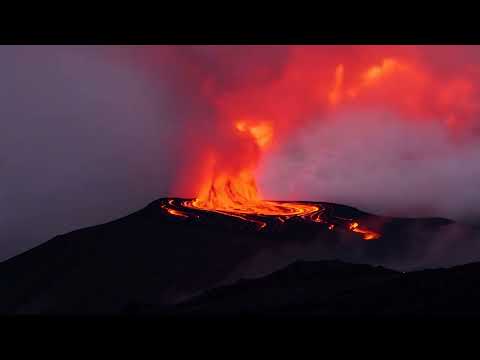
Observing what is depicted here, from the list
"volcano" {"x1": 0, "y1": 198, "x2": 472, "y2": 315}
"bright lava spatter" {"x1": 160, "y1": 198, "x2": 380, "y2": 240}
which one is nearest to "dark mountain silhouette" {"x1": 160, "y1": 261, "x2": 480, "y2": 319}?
"volcano" {"x1": 0, "y1": 198, "x2": 472, "y2": 315}

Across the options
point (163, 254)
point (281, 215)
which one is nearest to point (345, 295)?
point (163, 254)

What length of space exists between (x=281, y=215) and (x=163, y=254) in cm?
2459

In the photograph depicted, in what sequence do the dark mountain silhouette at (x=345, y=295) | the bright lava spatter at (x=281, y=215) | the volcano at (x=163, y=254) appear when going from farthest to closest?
the bright lava spatter at (x=281, y=215) < the volcano at (x=163, y=254) < the dark mountain silhouette at (x=345, y=295)

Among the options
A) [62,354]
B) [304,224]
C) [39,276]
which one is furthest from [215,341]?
[304,224]

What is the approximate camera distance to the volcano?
78.4m

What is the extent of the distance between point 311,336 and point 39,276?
83.5 metres

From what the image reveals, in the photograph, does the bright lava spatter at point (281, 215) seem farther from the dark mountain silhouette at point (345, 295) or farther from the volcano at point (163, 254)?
the dark mountain silhouette at point (345, 295)

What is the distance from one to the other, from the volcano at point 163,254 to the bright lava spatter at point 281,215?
0.20m

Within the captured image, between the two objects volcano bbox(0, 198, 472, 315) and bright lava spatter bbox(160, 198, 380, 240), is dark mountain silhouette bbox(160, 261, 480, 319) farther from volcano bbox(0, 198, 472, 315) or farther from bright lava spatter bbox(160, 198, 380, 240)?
bright lava spatter bbox(160, 198, 380, 240)

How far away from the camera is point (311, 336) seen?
26.8ft

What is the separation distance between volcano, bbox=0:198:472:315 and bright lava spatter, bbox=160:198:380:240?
0.67 ft

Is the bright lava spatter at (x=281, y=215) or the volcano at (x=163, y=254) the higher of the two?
the bright lava spatter at (x=281, y=215)

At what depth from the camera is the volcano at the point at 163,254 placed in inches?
3086

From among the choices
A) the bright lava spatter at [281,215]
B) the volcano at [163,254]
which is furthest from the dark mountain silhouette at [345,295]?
the bright lava spatter at [281,215]
